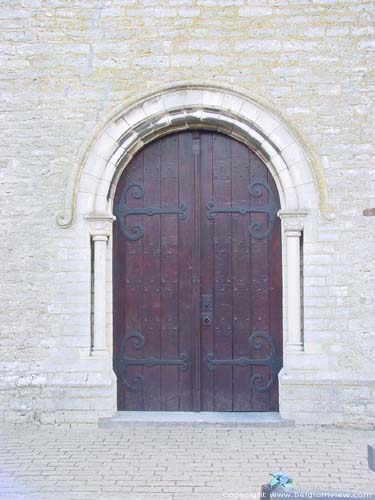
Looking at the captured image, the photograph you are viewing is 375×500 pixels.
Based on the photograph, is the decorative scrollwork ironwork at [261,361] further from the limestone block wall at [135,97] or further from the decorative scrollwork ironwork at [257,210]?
the decorative scrollwork ironwork at [257,210]

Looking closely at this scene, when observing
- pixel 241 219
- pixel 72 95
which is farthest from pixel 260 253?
pixel 72 95

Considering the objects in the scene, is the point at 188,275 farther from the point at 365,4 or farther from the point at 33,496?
the point at 365,4

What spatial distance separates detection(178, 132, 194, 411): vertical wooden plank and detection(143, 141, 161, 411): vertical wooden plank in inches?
9.4

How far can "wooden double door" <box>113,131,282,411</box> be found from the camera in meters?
5.96

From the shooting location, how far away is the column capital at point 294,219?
5723mm

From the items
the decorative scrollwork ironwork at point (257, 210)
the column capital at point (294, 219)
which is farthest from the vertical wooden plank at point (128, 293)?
the column capital at point (294, 219)

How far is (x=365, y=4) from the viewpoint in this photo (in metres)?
5.79

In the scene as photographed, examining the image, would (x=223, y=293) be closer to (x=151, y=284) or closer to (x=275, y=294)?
(x=275, y=294)

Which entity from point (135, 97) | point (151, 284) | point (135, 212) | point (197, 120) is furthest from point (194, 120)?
point (151, 284)

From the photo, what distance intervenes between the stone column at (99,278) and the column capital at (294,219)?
5.72 ft

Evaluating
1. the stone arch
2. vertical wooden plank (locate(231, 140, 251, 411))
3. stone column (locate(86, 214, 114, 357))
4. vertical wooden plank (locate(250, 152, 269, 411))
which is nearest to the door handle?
vertical wooden plank (locate(231, 140, 251, 411))

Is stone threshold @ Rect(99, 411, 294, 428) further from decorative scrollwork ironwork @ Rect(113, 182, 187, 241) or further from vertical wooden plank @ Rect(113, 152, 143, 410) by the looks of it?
decorative scrollwork ironwork @ Rect(113, 182, 187, 241)

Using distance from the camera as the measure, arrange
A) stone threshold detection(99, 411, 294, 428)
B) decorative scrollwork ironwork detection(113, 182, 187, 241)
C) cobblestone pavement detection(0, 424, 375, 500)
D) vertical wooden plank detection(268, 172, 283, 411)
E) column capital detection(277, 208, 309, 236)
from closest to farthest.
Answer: cobblestone pavement detection(0, 424, 375, 500), stone threshold detection(99, 411, 294, 428), column capital detection(277, 208, 309, 236), vertical wooden plank detection(268, 172, 283, 411), decorative scrollwork ironwork detection(113, 182, 187, 241)

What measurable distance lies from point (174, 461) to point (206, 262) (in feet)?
6.85
